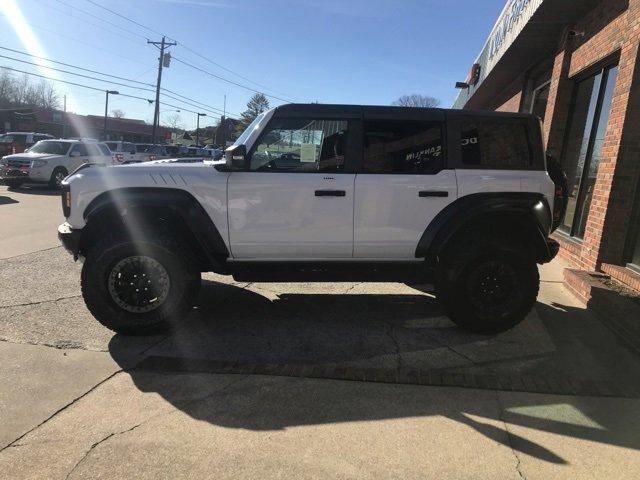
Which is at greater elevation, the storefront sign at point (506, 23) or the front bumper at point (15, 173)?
the storefront sign at point (506, 23)

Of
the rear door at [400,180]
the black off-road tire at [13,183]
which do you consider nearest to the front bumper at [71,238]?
the rear door at [400,180]

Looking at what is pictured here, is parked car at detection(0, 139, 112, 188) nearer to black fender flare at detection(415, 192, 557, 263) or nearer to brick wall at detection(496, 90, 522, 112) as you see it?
brick wall at detection(496, 90, 522, 112)

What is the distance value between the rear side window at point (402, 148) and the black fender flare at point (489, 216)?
41cm

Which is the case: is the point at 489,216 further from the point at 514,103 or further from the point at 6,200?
the point at 6,200

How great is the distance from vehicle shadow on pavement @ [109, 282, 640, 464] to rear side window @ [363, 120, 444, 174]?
4.98ft

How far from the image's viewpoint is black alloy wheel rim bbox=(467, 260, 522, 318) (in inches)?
169

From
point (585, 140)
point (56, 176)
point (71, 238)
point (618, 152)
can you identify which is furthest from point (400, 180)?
point (56, 176)

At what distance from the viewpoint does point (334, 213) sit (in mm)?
4207

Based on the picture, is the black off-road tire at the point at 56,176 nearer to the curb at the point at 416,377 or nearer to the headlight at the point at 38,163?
the headlight at the point at 38,163

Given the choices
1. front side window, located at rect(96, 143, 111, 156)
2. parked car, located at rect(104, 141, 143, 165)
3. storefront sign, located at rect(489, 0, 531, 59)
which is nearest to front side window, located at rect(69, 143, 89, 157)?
front side window, located at rect(96, 143, 111, 156)

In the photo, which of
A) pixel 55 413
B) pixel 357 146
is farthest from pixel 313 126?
pixel 55 413

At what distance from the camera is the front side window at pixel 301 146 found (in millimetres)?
4195

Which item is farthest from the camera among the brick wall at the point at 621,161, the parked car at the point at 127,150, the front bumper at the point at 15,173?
the parked car at the point at 127,150

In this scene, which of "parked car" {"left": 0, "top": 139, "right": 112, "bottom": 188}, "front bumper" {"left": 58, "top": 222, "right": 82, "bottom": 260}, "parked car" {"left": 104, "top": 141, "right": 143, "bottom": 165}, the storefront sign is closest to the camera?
"front bumper" {"left": 58, "top": 222, "right": 82, "bottom": 260}
